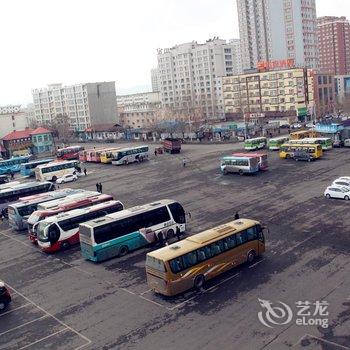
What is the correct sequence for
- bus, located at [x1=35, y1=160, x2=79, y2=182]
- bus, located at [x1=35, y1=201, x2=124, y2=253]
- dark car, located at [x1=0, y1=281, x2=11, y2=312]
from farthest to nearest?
1. bus, located at [x1=35, y1=160, x2=79, y2=182]
2. bus, located at [x1=35, y1=201, x2=124, y2=253]
3. dark car, located at [x1=0, y1=281, x2=11, y2=312]

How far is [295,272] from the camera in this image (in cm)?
2053

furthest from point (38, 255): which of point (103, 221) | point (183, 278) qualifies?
point (183, 278)

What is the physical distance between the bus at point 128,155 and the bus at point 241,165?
1823 cm

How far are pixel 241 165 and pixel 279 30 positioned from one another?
9858 cm

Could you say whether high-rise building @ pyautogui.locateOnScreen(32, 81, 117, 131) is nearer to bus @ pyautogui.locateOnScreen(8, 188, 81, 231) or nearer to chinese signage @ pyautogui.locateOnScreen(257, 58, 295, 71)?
chinese signage @ pyautogui.locateOnScreen(257, 58, 295, 71)

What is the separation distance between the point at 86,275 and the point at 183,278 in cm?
608

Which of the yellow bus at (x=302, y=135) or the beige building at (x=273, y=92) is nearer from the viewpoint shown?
the yellow bus at (x=302, y=135)

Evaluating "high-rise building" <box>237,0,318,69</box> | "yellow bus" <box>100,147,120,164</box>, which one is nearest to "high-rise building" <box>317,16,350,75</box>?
"high-rise building" <box>237,0,318,69</box>

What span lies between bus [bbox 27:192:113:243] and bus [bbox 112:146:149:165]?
87.3 ft

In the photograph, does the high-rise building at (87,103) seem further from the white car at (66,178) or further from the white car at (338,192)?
the white car at (338,192)

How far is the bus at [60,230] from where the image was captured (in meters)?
26.9

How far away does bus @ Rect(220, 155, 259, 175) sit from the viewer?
45.3 metres

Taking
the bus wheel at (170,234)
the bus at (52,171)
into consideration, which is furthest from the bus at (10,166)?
the bus wheel at (170,234)

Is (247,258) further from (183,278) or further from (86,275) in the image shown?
(86,275)
